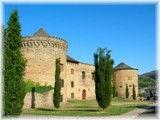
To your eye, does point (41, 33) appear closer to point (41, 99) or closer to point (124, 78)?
point (41, 99)

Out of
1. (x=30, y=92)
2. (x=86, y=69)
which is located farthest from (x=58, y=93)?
(x=86, y=69)

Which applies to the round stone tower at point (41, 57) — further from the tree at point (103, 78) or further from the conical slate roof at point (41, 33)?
the tree at point (103, 78)

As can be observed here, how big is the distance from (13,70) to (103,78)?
10.8 meters

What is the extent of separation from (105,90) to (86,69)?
79.3 ft

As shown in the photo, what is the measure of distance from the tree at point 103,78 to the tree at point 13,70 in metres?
9.97

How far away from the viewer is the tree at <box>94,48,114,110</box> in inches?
1136

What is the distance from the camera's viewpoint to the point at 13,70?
19844 mm

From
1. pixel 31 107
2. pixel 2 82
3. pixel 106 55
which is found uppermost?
pixel 106 55

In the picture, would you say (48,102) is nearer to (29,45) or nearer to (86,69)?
(29,45)

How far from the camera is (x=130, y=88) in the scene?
63.6 m

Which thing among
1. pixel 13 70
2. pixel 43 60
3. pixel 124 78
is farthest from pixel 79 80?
pixel 13 70

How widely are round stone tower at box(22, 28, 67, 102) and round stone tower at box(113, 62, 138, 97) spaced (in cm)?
2696

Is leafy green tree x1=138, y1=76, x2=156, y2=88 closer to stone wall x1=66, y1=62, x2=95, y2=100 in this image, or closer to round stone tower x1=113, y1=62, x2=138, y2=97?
round stone tower x1=113, y1=62, x2=138, y2=97

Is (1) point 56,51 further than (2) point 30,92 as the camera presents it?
Yes
